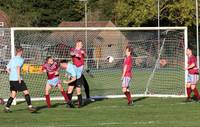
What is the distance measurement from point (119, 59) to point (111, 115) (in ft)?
36.5

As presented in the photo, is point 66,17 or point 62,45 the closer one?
point 62,45

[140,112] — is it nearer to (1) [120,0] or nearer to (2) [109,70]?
(2) [109,70]

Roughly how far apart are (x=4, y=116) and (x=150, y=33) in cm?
1255

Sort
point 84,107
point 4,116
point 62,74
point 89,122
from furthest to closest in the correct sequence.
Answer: point 62,74 → point 84,107 → point 4,116 → point 89,122

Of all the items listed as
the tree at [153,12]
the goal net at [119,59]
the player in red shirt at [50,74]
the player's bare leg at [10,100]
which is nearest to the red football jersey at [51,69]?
the player in red shirt at [50,74]

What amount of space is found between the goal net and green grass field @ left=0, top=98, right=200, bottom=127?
436cm

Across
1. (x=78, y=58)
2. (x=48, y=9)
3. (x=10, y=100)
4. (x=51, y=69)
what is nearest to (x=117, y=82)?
(x=78, y=58)

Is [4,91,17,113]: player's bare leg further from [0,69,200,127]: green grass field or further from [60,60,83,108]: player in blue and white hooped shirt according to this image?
[60,60,83,108]: player in blue and white hooped shirt

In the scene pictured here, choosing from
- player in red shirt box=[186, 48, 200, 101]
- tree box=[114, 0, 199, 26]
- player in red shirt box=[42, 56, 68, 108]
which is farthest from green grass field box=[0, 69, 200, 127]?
tree box=[114, 0, 199, 26]

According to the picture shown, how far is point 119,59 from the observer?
1070 inches

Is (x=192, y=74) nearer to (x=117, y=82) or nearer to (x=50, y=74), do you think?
(x=50, y=74)

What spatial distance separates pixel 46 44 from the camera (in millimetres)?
26953

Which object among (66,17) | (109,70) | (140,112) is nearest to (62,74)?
(109,70)

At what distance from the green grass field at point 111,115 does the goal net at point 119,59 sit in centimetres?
436
